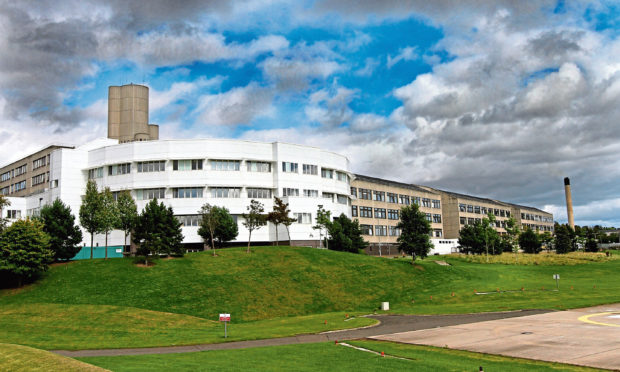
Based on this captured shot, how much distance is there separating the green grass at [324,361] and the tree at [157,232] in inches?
1382

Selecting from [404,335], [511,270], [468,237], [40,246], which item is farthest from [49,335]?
[468,237]

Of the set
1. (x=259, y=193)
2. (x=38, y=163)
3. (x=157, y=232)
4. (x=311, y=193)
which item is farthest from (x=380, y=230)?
(x=38, y=163)

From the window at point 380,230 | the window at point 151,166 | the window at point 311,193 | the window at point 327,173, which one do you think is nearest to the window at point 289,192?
the window at point 311,193

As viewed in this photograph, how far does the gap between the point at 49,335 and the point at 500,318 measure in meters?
34.2

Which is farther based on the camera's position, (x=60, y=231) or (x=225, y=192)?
(x=225, y=192)

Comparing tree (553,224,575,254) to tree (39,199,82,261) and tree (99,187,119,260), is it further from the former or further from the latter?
tree (39,199,82,261)

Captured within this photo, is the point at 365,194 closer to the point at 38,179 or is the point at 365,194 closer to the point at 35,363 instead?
the point at 38,179

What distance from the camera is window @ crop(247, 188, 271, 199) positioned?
287 ft

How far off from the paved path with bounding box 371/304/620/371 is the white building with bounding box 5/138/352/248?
5289cm

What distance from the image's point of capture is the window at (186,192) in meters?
84.8

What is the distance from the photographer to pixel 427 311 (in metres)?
45.9

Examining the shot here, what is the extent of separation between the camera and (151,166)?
8575 cm

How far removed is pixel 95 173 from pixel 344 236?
158 ft

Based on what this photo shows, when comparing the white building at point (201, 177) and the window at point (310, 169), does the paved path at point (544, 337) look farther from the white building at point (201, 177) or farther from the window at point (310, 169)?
the window at point (310, 169)
